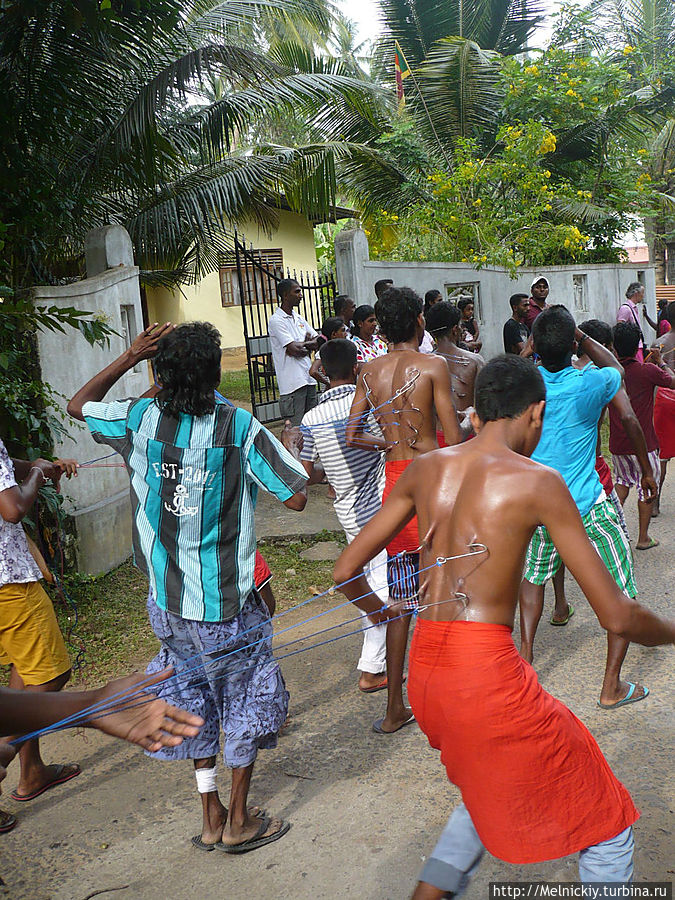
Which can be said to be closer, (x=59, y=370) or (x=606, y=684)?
(x=606, y=684)

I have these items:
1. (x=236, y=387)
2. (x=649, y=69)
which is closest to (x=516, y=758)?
(x=236, y=387)

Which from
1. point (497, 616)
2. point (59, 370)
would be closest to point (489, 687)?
point (497, 616)

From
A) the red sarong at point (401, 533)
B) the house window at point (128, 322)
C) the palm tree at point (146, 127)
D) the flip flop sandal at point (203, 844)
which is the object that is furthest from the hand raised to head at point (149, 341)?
the house window at point (128, 322)

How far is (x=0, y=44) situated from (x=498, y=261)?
27.8ft

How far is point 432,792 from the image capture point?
132 inches

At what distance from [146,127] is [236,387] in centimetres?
778

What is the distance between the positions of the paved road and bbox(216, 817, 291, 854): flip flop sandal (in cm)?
3

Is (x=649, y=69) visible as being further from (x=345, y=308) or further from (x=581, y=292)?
(x=345, y=308)

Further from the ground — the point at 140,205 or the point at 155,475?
the point at 140,205

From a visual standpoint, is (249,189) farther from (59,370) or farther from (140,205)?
(59,370)

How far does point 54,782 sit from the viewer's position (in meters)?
3.75

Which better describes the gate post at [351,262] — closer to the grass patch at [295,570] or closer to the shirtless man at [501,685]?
the grass patch at [295,570]

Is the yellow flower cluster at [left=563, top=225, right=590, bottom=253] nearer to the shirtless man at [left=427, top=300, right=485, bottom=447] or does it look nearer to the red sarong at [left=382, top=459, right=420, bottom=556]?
the shirtless man at [left=427, top=300, right=485, bottom=447]

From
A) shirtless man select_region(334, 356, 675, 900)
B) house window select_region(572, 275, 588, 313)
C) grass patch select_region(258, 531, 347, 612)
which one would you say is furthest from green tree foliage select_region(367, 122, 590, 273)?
shirtless man select_region(334, 356, 675, 900)
